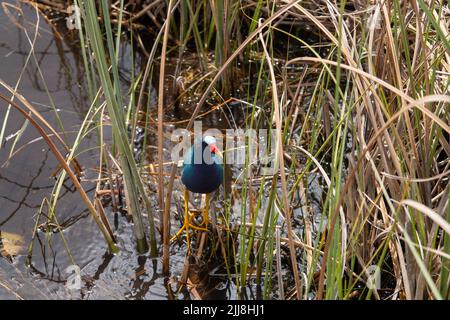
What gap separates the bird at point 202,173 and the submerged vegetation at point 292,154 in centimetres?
7

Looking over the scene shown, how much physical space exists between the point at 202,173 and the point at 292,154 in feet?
1.45

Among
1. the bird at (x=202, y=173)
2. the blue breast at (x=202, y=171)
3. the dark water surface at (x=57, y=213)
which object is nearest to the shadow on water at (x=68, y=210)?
the dark water surface at (x=57, y=213)

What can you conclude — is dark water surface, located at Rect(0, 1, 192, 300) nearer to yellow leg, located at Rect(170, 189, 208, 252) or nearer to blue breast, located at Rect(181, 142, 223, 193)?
yellow leg, located at Rect(170, 189, 208, 252)

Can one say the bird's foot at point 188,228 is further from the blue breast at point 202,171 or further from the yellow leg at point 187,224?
the blue breast at point 202,171

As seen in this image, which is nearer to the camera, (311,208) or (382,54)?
(382,54)

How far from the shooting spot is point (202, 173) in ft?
8.59

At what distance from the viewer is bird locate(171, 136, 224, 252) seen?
2617 millimetres

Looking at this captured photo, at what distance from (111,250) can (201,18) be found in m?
1.66

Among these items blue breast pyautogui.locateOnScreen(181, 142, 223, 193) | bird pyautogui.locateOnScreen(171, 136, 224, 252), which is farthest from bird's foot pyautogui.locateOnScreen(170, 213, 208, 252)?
blue breast pyautogui.locateOnScreen(181, 142, 223, 193)

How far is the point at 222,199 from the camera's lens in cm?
301

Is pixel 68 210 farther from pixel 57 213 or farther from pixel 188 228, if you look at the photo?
pixel 188 228
